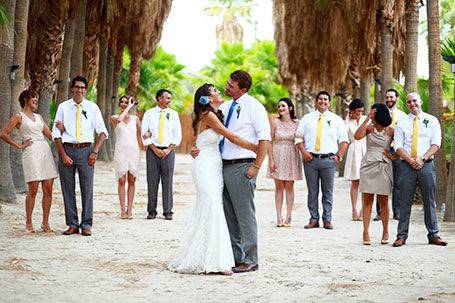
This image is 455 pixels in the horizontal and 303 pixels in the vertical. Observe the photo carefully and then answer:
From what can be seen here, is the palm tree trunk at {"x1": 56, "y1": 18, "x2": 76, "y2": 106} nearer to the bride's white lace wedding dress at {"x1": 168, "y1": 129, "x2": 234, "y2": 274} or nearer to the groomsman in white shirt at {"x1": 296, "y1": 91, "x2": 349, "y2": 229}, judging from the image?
the groomsman in white shirt at {"x1": 296, "y1": 91, "x2": 349, "y2": 229}

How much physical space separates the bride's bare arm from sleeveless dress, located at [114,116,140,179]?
601 centimetres

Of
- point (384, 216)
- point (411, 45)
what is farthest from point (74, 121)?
point (411, 45)

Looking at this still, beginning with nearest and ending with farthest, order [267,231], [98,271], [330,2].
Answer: [98,271] → [267,231] → [330,2]

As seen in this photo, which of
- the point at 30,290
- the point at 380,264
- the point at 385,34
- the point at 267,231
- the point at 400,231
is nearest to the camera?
the point at 30,290

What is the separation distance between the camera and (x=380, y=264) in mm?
10477

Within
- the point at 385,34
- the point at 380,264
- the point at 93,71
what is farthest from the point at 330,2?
the point at 380,264

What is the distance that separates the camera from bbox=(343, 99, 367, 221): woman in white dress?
16094mm

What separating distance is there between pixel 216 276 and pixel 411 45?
443 inches

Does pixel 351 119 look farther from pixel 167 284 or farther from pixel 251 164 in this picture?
pixel 167 284

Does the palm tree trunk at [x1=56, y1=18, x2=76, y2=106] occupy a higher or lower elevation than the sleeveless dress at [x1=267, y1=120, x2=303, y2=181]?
higher

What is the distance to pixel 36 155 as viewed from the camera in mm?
12820

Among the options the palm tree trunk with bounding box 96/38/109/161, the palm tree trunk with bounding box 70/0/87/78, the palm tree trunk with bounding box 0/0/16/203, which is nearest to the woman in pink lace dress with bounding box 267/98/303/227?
the palm tree trunk with bounding box 0/0/16/203

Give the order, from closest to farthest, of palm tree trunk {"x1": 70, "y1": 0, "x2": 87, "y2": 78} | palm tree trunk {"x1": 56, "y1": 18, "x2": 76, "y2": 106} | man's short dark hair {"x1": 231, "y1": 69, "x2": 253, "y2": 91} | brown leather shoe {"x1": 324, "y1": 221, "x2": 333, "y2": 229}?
1. man's short dark hair {"x1": 231, "y1": 69, "x2": 253, "y2": 91}
2. brown leather shoe {"x1": 324, "y1": 221, "x2": 333, "y2": 229}
3. palm tree trunk {"x1": 56, "y1": 18, "x2": 76, "y2": 106}
4. palm tree trunk {"x1": 70, "y1": 0, "x2": 87, "y2": 78}

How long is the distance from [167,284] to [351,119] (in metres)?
8.49
